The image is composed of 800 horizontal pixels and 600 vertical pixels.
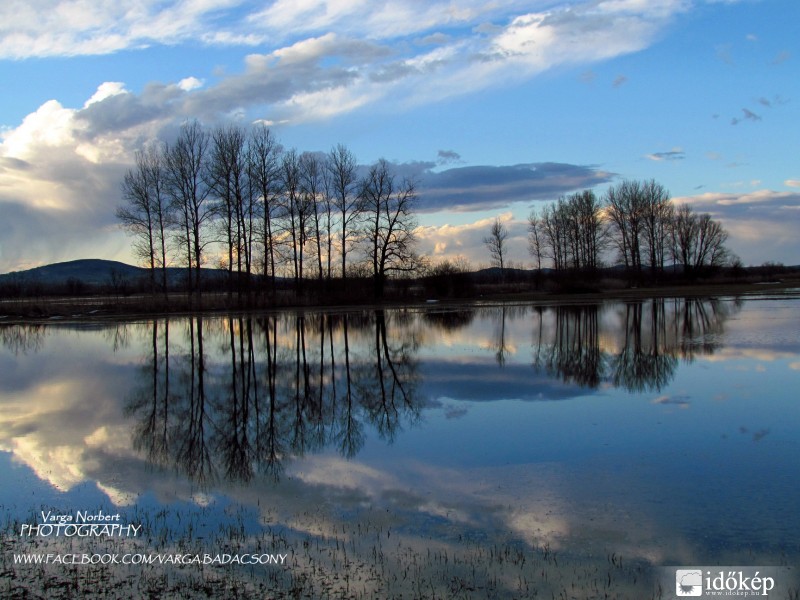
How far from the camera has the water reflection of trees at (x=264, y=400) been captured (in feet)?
34.3

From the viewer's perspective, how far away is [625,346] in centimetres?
2139

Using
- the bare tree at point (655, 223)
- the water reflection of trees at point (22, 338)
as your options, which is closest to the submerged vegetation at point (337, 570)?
the water reflection of trees at point (22, 338)

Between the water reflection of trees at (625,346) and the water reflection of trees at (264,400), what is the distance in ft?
14.4

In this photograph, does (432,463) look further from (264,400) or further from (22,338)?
(22,338)

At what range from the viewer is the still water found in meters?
6.01

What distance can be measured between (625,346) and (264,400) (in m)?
12.4

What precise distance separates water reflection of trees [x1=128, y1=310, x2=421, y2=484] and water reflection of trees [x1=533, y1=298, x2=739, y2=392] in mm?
4391

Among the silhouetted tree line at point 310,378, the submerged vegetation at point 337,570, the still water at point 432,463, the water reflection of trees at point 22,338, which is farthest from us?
the water reflection of trees at point 22,338

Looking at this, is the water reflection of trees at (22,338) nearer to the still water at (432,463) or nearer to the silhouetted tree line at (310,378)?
the silhouetted tree line at (310,378)

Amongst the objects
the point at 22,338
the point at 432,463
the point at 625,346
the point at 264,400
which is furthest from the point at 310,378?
the point at 22,338

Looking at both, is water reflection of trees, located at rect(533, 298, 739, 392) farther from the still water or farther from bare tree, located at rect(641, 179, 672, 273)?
bare tree, located at rect(641, 179, 672, 273)

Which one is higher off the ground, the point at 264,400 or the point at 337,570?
the point at 264,400

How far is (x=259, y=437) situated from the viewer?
36.9ft

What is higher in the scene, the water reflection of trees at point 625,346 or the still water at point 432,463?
the water reflection of trees at point 625,346
